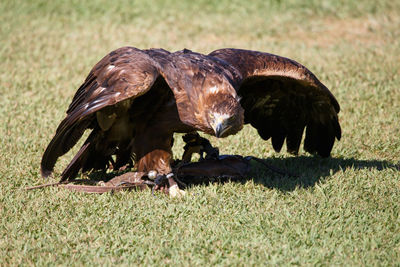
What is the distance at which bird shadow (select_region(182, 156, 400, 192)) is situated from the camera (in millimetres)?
5998

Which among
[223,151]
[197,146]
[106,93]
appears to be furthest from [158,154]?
[223,151]

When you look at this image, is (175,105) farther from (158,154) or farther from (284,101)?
(284,101)

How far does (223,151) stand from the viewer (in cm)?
713

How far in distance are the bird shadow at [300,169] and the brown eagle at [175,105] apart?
7.5 inches

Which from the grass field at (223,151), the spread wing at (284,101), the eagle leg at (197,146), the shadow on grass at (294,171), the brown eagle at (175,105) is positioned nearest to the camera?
the grass field at (223,151)

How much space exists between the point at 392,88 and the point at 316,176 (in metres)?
3.47

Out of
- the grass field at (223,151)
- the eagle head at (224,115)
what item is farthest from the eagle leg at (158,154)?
the eagle head at (224,115)

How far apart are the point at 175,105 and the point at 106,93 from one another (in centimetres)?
74

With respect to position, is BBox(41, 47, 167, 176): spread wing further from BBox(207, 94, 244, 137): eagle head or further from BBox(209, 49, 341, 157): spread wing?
BBox(209, 49, 341, 157): spread wing

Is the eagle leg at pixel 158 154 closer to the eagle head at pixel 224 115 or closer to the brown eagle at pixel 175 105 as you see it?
the brown eagle at pixel 175 105

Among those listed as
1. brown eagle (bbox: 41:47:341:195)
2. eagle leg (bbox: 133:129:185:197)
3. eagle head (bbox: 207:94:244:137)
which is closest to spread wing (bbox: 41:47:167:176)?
brown eagle (bbox: 41:47:341:195)

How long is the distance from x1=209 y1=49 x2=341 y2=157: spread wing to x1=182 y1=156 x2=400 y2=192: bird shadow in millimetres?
161

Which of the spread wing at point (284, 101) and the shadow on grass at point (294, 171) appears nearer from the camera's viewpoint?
the spread wing at point (284, 101)

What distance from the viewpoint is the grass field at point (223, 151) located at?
4562mm
